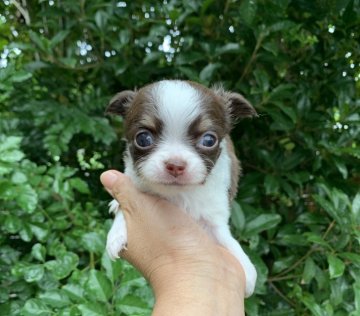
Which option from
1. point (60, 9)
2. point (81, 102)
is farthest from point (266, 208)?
point (60, 9)

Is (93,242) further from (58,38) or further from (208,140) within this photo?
(58,38)

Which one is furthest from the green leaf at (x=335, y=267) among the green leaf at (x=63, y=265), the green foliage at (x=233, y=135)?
the green leaf at (x=63, y=265)

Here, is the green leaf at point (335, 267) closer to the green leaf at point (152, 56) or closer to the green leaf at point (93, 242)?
the green leaf at point (93, 242)

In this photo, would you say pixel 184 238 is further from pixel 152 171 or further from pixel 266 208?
pixel 266 208

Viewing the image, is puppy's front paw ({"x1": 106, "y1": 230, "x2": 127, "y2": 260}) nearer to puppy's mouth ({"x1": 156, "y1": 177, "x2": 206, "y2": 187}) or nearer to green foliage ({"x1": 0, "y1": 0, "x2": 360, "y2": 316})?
green foliage ({"x1": 0, "y1": 0, "x2": 360, "y2": 316})

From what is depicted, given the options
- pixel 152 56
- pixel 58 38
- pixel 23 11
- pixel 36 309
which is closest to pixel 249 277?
pixel 36 309

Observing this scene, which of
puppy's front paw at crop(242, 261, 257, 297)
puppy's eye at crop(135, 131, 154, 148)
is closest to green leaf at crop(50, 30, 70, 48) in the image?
puppy's eye at crop(135, 131, 154, 148)
